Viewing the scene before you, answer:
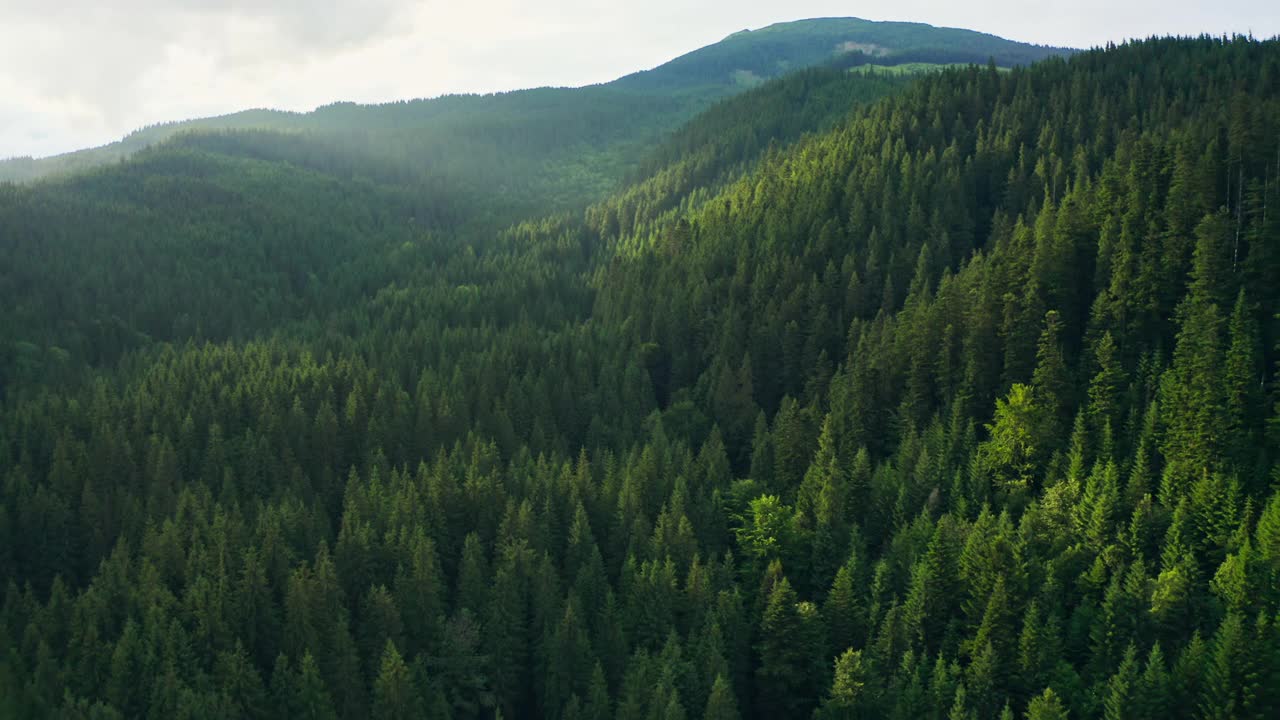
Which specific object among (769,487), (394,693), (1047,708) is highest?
(769,487)

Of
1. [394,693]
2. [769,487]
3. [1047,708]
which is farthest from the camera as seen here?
[769,487]

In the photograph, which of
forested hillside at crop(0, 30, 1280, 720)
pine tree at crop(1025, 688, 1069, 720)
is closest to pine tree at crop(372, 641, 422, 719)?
forested hillside at crop(0, 30, 1280, 720)

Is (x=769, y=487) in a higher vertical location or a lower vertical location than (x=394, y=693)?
higher

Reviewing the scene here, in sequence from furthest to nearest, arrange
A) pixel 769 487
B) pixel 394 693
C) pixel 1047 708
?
pixel 769 487
pixel 394 693
pixel 1047 708

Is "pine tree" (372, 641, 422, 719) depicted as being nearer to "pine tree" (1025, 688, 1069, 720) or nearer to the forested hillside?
the forested hillside

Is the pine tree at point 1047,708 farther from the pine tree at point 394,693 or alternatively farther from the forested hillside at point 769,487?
the pine tree at point 394,693

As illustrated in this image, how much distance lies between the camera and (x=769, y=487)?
10025 cm

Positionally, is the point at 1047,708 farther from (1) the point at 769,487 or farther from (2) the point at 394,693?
(1) the point at 769,487

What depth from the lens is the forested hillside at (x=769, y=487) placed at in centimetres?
6612

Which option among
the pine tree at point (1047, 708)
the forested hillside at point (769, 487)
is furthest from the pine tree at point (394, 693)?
the pine tree at point (1047, 708)

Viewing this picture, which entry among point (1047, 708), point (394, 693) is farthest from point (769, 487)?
point (394, 693)

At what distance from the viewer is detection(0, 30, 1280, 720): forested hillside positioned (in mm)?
66125

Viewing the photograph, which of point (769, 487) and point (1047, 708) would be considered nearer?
point (1047, 708)

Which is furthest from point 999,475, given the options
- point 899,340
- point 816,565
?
point 899,340
